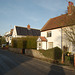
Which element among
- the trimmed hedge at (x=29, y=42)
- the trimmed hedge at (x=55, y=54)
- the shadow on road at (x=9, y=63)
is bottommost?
the shadow on road at (x=9, y=63)

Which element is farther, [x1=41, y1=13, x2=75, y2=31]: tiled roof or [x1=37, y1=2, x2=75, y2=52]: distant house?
[x1=37, y1=2, x2=75, y2=52]: distant house

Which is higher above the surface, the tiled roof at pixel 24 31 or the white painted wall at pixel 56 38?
the tiled roof at pixel 24 31

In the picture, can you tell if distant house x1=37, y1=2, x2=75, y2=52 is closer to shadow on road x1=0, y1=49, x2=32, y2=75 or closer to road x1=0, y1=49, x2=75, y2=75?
shadow on road x1=0, y1=49, x2=32, y2=75

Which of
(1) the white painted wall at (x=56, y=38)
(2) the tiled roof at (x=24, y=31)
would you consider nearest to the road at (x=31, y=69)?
(1) the white painted wall at (x=56, y=38)

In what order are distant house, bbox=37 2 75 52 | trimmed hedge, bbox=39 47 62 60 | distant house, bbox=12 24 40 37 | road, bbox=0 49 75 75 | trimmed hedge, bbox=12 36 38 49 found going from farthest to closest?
distant house, bbox=12 24 40 37, trimmed hedge, bbox=12 36 38 49, distant house, bbox=37 2 75 52, trimmed hedge, bbox=39 47 62 60, road, bbox=0 49 75 75

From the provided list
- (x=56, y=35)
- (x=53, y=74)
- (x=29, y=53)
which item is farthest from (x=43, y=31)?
(x=53, y=74)

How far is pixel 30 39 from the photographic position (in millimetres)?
21109

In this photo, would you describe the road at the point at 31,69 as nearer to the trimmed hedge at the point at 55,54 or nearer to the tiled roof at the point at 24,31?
the trimmed hedge at the point at 55,54

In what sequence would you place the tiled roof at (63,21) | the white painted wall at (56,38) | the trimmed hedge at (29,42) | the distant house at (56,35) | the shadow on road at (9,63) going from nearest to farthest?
the shadow on road at (9,63)
the tiled roof at (63,21)
the distant house at (56,35)
the white painted wall at (56,38)
the trimmed hedge at (29,42)

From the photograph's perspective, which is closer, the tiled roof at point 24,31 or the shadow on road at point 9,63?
the shadow on road at point 9,63

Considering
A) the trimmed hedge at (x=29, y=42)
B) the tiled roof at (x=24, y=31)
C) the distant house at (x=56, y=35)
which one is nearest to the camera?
the distant house at (x=56, y=35)

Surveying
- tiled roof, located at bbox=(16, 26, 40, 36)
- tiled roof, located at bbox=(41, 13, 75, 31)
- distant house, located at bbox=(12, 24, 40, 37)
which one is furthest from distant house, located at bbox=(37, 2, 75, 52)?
tiled roof, located at bbox=(16, 26, 40, 36)

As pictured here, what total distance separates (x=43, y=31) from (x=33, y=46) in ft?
15.3

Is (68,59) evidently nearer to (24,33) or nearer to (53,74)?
(53,74)
